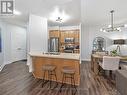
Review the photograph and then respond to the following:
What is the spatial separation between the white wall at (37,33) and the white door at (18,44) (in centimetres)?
312

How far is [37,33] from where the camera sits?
555 cm

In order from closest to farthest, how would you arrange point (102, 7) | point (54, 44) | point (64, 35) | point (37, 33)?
point (102, 7) → point (37, 33) → point (54, 44) → point (64, 35)

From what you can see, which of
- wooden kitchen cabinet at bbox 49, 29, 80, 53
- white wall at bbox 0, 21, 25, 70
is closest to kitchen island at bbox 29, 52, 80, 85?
white wall at bbox 0, 21, 25, 70

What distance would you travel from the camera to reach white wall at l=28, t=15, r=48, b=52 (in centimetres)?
532

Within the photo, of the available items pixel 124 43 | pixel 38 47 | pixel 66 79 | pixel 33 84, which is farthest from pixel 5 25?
pixel 124 43

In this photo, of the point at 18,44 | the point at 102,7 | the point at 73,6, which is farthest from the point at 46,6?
the point at 18,44

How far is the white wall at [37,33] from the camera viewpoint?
17.5 ft

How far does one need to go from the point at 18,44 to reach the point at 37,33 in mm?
3674

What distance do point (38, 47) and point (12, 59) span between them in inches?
134

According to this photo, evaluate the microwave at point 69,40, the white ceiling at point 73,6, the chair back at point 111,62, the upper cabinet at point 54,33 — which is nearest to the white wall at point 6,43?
the upper cabinet at point 54,33

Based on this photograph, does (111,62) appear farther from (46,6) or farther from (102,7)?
(46,6)

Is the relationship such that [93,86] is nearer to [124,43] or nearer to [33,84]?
[33,84]

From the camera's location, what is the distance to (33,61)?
4898 mm

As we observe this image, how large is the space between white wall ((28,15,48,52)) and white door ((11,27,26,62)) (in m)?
3.12
